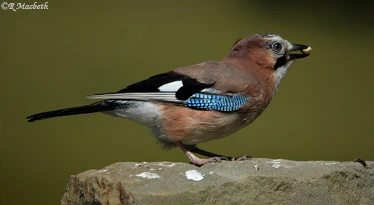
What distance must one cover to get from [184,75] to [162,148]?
0.52 m

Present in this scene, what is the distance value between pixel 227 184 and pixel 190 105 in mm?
902

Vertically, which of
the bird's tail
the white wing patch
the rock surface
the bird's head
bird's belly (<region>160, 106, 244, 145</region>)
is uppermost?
the bird's head

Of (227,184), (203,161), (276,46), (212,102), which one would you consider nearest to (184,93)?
(212,102)

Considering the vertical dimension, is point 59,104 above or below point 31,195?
above

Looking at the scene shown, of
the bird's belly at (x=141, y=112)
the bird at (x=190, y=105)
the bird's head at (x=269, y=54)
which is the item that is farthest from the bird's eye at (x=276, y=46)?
the bird's belly at (x=141, y=112)

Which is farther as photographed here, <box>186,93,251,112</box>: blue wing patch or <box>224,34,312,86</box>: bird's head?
<box>224,34,312,86</box>: bird's head

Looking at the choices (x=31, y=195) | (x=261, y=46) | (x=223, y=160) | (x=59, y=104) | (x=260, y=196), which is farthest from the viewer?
(x=59, y=104)

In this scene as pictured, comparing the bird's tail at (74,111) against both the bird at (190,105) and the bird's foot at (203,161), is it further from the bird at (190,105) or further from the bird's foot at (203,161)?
the bird's foot at (203,161)

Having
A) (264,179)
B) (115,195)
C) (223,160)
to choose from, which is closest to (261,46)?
(223,160)

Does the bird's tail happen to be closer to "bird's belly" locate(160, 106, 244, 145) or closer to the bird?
the bird

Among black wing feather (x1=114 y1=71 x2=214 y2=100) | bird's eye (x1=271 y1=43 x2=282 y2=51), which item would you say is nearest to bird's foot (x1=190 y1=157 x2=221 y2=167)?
black wing feather (x1=114 y1=71 x2=214 y2=100)

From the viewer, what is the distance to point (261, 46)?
579cm

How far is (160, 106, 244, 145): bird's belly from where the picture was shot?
17.5ft

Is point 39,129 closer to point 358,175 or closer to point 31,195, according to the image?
point 31,195
